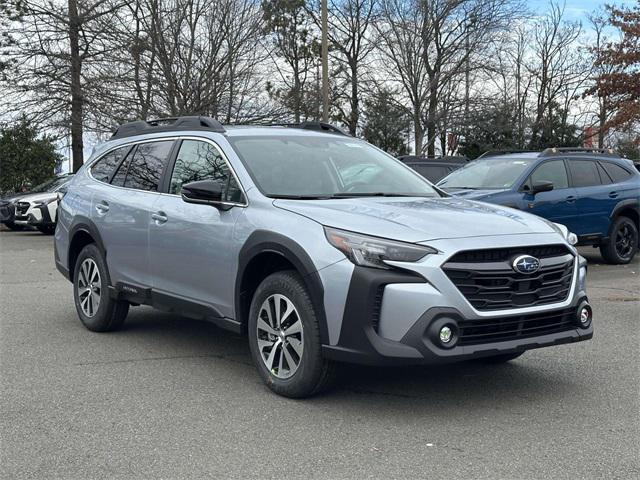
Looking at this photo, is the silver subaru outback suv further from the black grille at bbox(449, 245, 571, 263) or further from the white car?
the white car

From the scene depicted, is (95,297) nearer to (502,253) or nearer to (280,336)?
(280,336)

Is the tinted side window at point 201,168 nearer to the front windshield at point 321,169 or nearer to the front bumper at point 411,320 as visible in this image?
the front windshield at point 321,169

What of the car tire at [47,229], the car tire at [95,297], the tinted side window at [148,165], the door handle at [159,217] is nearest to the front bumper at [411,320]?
the door handle at [159,217]

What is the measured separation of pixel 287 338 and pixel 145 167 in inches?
97.8

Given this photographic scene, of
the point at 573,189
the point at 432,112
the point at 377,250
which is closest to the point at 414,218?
the point at 377,250

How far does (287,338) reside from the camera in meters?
4.84

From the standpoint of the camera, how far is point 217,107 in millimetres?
24250

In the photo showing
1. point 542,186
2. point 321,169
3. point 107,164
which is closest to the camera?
point 321,169

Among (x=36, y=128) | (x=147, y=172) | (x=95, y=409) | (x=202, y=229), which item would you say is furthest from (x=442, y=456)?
(x=36, y=128)

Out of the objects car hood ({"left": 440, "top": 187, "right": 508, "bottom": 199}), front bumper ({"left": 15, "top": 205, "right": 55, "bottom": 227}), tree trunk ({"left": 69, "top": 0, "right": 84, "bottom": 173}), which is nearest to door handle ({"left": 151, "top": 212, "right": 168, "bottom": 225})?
car hood ({"left": 440, "top": 187, "right": 508, "bottom": 199})

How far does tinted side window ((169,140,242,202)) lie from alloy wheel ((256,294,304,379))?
0.86m

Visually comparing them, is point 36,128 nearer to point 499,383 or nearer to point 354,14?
point 354,14

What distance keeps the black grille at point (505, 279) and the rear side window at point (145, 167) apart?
290cm

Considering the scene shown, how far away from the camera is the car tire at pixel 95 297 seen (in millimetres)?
6824
